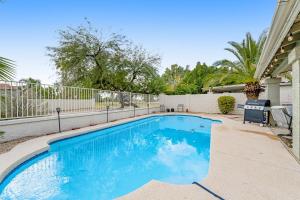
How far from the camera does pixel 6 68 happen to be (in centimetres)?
234

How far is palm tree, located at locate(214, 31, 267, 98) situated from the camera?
485 inches

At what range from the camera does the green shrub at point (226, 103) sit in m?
15.8

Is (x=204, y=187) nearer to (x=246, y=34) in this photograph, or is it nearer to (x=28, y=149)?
(x=28, y=149)

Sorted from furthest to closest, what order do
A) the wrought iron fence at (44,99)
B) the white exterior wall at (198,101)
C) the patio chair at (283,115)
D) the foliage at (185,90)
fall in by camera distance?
the foliage at (185,90) < the white exterior wall at (198,101) < the wrought iron fence at (44,99) < the patio chair at (283,115)

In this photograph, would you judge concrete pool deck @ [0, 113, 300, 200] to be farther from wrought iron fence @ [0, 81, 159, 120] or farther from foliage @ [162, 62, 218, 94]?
foliage @ [162, 62, 218, 94]

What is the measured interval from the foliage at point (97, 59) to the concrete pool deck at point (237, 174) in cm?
895

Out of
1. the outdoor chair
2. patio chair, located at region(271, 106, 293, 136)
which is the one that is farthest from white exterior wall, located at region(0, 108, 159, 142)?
the outdoor chair

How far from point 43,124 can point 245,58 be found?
40.8 feet

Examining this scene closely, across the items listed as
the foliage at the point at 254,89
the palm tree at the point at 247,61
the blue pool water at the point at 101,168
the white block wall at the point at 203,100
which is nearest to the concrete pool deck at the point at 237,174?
the blue pool water at the point at 101,168

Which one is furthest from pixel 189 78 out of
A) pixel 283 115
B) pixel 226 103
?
pixel 283 115

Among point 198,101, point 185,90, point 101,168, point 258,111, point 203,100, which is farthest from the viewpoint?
point 185,90

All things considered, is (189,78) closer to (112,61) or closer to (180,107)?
(180,107)

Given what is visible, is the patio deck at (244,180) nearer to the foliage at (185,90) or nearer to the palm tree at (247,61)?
the palm tree at (247,61)

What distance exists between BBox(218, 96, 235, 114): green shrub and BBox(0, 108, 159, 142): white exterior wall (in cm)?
1017
